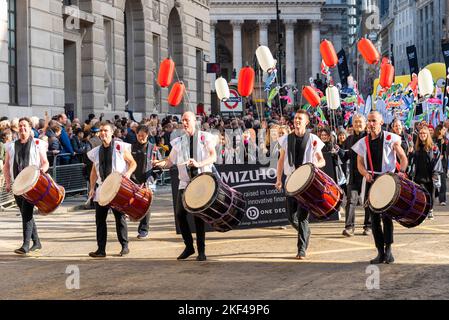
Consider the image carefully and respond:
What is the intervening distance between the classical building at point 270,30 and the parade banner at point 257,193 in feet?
355

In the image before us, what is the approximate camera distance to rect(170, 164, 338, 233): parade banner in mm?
14148

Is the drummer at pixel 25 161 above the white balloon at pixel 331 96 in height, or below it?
below

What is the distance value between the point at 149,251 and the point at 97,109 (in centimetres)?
1597

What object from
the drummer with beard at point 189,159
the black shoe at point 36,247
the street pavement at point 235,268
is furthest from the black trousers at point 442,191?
the black shoe at point 36,247

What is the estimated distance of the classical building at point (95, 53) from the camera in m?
22.0

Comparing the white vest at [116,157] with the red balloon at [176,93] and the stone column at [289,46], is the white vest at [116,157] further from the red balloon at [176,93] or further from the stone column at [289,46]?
the stone column at [289,46]

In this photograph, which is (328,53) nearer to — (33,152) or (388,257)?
(33,152)

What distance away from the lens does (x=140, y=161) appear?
46.9 feet

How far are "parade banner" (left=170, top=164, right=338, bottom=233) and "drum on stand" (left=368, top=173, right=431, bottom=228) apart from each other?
3.92m

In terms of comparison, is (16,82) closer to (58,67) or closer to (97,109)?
(58,67)

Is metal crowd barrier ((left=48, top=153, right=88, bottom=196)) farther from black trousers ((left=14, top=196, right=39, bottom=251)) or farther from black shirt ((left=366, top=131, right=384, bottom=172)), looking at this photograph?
black shirt ((left=366, top=131, right=384, bottom=172))

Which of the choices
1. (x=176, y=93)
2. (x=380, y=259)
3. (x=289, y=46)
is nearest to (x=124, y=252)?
(x=380, y=259)

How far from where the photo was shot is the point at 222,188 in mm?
10734

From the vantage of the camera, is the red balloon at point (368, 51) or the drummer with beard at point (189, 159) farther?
the red balloon at point (368, 51)
